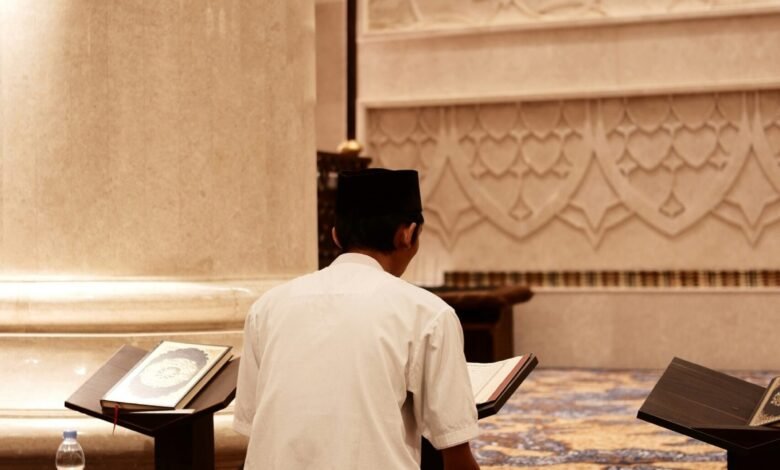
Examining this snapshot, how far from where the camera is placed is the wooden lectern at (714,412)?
10.4 feet

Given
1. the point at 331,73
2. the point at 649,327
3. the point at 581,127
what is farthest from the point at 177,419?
the point at 331,73

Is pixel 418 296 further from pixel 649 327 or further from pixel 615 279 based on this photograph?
pixel 615 279

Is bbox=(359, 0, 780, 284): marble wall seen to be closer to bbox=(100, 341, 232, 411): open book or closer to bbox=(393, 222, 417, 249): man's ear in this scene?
bbox=(100, 341, 232, 411): open book

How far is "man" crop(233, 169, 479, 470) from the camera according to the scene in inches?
104

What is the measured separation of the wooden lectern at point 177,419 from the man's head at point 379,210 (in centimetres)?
98

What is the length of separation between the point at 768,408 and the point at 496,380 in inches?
36.0

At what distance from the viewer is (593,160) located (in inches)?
473

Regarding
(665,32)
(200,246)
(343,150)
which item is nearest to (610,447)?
(200,246)

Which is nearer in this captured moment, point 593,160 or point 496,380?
point 496,380

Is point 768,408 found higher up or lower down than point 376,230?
lower down

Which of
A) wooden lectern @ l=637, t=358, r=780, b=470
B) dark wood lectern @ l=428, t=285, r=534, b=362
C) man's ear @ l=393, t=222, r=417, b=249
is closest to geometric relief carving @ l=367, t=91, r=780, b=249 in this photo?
dark wood lectern @ l=428, t=285, r=534, b=362

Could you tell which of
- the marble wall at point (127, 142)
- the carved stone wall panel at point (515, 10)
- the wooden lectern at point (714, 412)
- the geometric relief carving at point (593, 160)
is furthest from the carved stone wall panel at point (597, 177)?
the wooden lectern at point (714, 412)

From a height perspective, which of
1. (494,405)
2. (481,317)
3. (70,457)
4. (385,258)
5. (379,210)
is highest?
(379,210)

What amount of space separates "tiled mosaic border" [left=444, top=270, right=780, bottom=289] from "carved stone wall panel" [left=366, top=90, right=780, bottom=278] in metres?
0.09
